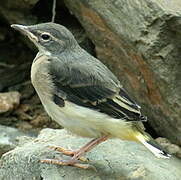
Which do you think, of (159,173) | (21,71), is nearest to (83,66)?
(159,173)

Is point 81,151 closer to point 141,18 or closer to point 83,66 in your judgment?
point 83,66

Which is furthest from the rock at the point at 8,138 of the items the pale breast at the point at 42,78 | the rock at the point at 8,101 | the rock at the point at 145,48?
the pale breast at the point at 42,78

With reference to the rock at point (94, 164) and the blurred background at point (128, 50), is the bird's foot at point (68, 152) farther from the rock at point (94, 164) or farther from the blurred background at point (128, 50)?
the blurred background at point (128, 50)

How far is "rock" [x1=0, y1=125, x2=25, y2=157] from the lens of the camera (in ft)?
26.7

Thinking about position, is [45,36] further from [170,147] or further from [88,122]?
[170,147]

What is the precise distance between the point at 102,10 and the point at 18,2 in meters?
1.72

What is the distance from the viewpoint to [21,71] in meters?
9.52

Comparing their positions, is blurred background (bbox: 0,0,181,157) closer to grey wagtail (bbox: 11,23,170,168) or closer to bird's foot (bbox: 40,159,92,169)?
grey wagtail (bbox: 11,23,170,168)

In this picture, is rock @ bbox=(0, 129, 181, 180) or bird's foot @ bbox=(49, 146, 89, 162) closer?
rock @ bbox=(0, 129, 181, 180)

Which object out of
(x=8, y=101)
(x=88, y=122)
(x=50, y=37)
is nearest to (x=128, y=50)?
(x=50, y=37)

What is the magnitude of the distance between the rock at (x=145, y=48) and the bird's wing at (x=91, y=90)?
1.29 metres

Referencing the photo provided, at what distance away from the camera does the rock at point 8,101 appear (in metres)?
8.85

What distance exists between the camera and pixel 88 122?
19.2 ft

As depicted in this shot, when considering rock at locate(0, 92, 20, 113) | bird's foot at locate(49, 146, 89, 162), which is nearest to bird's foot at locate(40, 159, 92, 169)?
bird's foot at locate(49, 146, 89, 162)
